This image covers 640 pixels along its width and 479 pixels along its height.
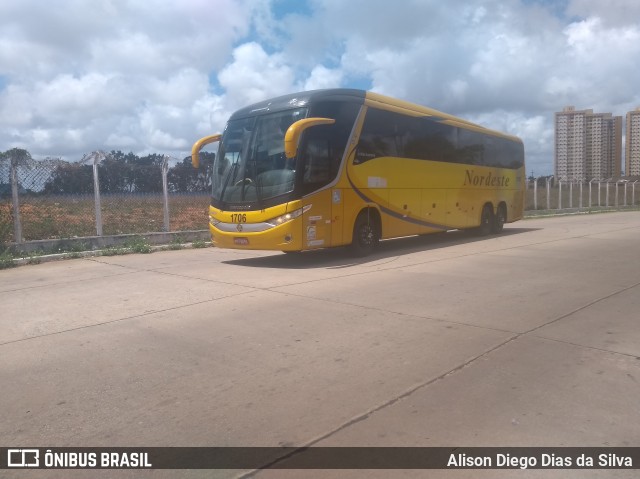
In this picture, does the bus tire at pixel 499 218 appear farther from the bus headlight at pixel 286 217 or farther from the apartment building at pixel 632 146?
the apartment building at pixel 632 146

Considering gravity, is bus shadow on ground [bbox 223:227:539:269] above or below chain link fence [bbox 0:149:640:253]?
below

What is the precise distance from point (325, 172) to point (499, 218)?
981 cm

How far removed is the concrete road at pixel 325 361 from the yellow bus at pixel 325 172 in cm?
144

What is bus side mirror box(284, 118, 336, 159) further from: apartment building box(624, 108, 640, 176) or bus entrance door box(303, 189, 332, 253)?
apartment building box(624, 108, 640, 176)

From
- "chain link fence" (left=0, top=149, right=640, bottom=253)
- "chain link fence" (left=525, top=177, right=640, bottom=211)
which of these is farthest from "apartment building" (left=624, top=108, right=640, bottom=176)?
"chain link fence" (left=0, top=149, right=640, bottom=253)

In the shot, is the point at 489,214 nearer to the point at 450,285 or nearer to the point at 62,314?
the point at 450,285

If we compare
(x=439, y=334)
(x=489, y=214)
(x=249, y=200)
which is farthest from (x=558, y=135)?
(x=439, y=334)

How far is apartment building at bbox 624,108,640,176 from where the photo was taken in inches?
2314

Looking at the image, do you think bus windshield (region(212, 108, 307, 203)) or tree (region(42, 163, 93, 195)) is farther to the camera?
tree (region(42, 163, 93, 195))

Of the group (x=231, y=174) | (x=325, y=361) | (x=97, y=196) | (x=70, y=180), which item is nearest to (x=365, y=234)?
(x=231, y=174)

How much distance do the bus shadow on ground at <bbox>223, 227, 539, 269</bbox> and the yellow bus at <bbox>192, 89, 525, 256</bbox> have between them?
0.44 metres

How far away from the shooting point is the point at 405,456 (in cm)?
336

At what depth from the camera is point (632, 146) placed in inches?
2325

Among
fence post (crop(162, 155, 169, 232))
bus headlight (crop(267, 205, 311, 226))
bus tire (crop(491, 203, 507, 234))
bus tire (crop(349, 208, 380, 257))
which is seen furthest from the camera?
bus tire (crop(491, 203, 507, 234))
